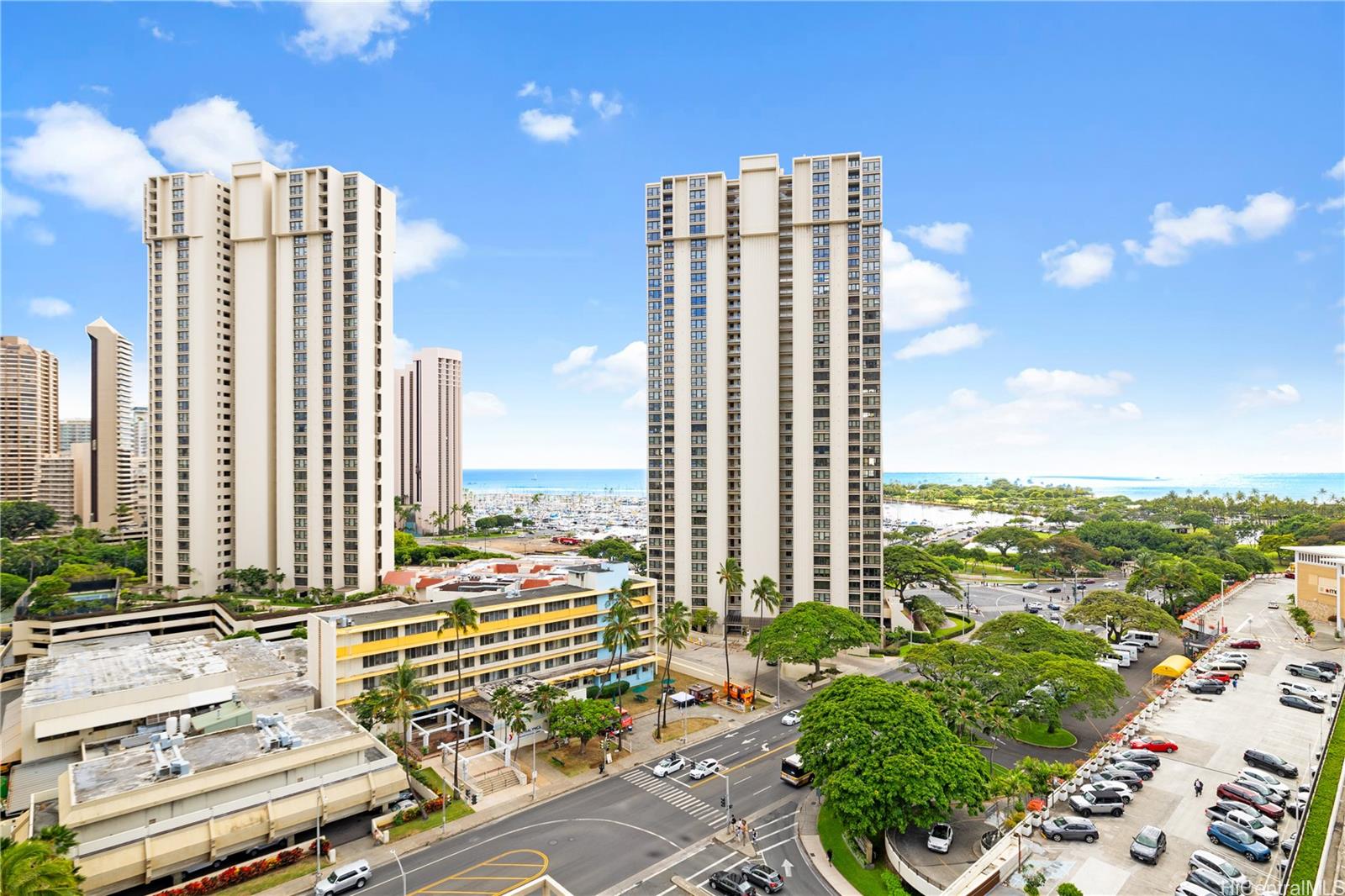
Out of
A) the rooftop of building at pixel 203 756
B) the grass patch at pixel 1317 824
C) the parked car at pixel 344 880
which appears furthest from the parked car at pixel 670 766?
the grass patch at pixel 1317 824

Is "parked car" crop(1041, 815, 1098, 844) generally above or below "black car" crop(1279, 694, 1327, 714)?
above

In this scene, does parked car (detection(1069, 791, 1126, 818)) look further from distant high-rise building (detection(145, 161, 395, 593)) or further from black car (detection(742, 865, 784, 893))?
distant high-rise building (detection(145, 161, 395, 593))

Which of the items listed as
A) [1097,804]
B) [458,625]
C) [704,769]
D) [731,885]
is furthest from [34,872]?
[1097,804]

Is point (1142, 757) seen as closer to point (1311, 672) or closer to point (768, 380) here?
point (1311, 672)

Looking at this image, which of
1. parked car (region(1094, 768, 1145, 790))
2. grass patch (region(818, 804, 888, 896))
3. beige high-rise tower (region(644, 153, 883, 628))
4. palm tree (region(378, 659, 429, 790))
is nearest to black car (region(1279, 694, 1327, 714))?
parked car (region(1094, 768, 1145, 790))

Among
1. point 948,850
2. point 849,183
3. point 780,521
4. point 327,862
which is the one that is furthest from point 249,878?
point 849,183

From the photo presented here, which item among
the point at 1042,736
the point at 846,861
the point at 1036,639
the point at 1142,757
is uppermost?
the point at 1036,639
